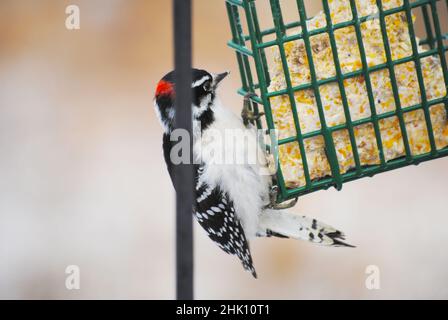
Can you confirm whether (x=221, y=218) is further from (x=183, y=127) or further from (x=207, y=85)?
(x=183, y=127)

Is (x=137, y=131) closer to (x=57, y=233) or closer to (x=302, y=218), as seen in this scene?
(x=57, y=233)

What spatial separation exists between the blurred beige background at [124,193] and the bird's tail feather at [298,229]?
1.82m

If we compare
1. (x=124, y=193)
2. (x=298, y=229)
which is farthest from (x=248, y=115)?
(x=124, y=193)

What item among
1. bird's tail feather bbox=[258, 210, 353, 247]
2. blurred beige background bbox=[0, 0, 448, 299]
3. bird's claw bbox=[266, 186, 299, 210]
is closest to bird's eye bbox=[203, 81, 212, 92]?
bird's claw bbox=[266, 186, 299, 210]

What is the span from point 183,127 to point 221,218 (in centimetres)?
211

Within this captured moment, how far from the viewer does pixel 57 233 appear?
600cm

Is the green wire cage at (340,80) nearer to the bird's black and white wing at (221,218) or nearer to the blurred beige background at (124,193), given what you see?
the bird's black and white wing at (221,218)

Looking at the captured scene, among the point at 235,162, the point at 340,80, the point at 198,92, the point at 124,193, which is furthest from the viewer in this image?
the point at 124,193

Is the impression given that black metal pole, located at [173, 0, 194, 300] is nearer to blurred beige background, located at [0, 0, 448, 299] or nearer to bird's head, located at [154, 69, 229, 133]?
bird's head, located at [154, 69, 229, 133]

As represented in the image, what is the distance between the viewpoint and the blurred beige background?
226 inches

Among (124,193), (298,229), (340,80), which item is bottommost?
(298,229)

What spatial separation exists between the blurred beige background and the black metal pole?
13.0ft

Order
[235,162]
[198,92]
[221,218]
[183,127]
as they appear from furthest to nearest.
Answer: [221,218] < [235,162] < [198,92] < [183,127]

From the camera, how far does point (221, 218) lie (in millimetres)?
3713
